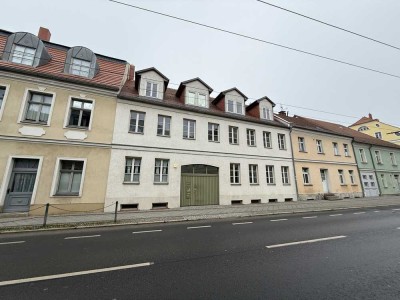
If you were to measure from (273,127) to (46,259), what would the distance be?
18321mm

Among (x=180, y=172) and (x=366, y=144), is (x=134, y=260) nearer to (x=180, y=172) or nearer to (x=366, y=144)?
(x=180, y=172)

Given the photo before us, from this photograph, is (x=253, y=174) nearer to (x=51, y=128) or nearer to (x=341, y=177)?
(x=341, y=177)

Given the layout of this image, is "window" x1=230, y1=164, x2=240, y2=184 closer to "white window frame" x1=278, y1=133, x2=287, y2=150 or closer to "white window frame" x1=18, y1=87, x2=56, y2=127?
"white window frame" x1=278, y1=133, x2=287, y2=150

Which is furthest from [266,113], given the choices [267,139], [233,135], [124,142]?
[124,142]

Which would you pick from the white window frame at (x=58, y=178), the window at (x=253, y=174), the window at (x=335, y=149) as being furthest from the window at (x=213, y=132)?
the window at (x=335, y=149)

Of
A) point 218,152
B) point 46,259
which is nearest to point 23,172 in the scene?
point 46,259

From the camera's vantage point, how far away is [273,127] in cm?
1817

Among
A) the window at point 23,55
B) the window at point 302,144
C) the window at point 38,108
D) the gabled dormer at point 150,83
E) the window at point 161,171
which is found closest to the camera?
the window at point 38,108

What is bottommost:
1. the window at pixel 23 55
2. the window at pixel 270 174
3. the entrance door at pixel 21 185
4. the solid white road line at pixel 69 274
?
the solid white road line at pixel 69 274

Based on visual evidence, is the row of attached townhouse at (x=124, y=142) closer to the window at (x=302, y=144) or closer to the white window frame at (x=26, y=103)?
the white window frame at (x=26, y=103)

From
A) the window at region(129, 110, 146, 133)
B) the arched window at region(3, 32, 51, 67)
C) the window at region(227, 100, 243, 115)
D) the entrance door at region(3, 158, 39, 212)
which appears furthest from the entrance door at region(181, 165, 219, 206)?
the arched window at region(3, 32, 51, 67)

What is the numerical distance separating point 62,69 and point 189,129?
9.73 metres

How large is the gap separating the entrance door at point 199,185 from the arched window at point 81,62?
9772mm

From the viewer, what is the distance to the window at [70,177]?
1096 cm
